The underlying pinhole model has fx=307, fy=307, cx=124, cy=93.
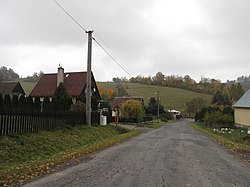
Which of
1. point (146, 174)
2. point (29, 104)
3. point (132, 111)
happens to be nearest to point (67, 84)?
point (132, 111)

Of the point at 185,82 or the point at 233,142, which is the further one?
the point at 185,82

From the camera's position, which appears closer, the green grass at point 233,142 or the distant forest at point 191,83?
the green grass at point 233,142

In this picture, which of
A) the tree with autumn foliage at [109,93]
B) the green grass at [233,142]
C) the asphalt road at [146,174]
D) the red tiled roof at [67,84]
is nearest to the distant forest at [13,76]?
the tree with autumn foliage at [109,93]

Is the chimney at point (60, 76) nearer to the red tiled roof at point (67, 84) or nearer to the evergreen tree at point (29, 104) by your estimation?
the red tiled roof at point (67, 84)

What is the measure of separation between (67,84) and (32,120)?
3323cm

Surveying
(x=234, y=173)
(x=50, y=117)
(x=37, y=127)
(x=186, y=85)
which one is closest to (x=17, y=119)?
(x=37, y=127)

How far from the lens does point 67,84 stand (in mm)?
48844

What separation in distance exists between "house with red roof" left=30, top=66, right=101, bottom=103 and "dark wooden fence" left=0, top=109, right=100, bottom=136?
2419 cm

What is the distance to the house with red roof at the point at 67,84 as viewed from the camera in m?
47.0

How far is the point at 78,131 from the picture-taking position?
67.2 feet

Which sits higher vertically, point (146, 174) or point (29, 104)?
point (29, 104)

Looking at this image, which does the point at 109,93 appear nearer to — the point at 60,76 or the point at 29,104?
the point at 60,76

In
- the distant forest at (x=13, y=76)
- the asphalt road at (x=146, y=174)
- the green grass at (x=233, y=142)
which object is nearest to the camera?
the asphalt road at (x=146, y=174)

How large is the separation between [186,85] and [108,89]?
38575mm
